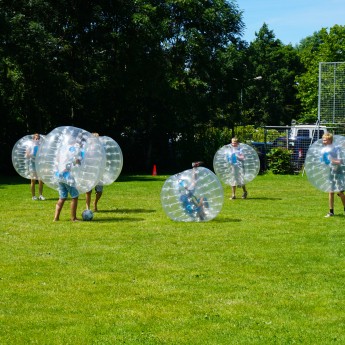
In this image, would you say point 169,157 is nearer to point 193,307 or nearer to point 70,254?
point 70,254

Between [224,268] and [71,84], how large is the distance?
21564 millimetres

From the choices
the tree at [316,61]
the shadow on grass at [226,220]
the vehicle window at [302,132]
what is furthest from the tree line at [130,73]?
the tree at [316,61]

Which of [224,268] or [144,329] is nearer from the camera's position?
[144,329]

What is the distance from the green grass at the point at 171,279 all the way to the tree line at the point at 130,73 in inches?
533

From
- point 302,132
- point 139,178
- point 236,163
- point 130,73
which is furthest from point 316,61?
point 236,163

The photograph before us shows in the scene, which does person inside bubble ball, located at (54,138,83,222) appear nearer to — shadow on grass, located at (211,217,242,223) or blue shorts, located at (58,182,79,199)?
blue shorts, located at (58,182,79,199)

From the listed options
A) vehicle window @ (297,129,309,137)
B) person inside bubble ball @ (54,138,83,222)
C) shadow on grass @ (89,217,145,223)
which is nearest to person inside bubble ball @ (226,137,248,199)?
shadow on grass @ (89,217,145,223)

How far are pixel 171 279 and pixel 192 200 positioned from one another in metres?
5.58

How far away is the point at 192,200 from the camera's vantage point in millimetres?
15812

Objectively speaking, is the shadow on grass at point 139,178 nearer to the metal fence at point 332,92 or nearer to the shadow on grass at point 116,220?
the metal fence at point 332,92

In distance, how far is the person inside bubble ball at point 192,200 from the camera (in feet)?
51.3

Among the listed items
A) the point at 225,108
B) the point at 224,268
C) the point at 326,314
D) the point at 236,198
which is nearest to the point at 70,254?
the point at 224,268

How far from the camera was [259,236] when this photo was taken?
14.1m

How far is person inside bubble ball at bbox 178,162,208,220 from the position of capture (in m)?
15.6
